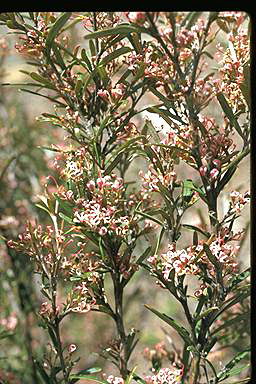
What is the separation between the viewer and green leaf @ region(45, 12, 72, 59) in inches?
13.6

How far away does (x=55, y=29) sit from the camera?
0.35m

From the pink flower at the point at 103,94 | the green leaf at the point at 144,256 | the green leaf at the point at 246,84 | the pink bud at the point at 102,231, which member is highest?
the pink flower at the point at 103,94

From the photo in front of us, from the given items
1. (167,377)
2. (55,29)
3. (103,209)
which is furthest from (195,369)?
(55,29)

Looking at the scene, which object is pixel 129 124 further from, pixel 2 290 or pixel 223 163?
pixel 2 290

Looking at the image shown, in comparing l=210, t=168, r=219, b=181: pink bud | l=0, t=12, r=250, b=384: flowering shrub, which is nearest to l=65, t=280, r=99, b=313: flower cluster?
l=0, t=12, r=250, b=384: flowering shrub

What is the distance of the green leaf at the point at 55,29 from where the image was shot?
35cm

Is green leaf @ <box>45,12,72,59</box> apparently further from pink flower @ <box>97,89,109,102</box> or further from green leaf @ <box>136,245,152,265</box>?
green leaf @ <box>136,245,152,265</box>

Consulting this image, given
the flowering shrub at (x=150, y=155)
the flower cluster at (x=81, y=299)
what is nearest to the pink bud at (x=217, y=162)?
the flowering shrub at (x=150, y=155)

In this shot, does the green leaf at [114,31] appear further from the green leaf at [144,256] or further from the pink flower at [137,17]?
the green leaf at [144,256]

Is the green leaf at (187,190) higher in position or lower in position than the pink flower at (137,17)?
lower

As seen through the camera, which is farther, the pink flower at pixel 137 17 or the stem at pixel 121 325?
the stem at pixel 121 325

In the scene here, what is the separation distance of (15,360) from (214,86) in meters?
0.47

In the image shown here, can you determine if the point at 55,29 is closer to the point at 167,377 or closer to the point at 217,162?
the point at 217,162
